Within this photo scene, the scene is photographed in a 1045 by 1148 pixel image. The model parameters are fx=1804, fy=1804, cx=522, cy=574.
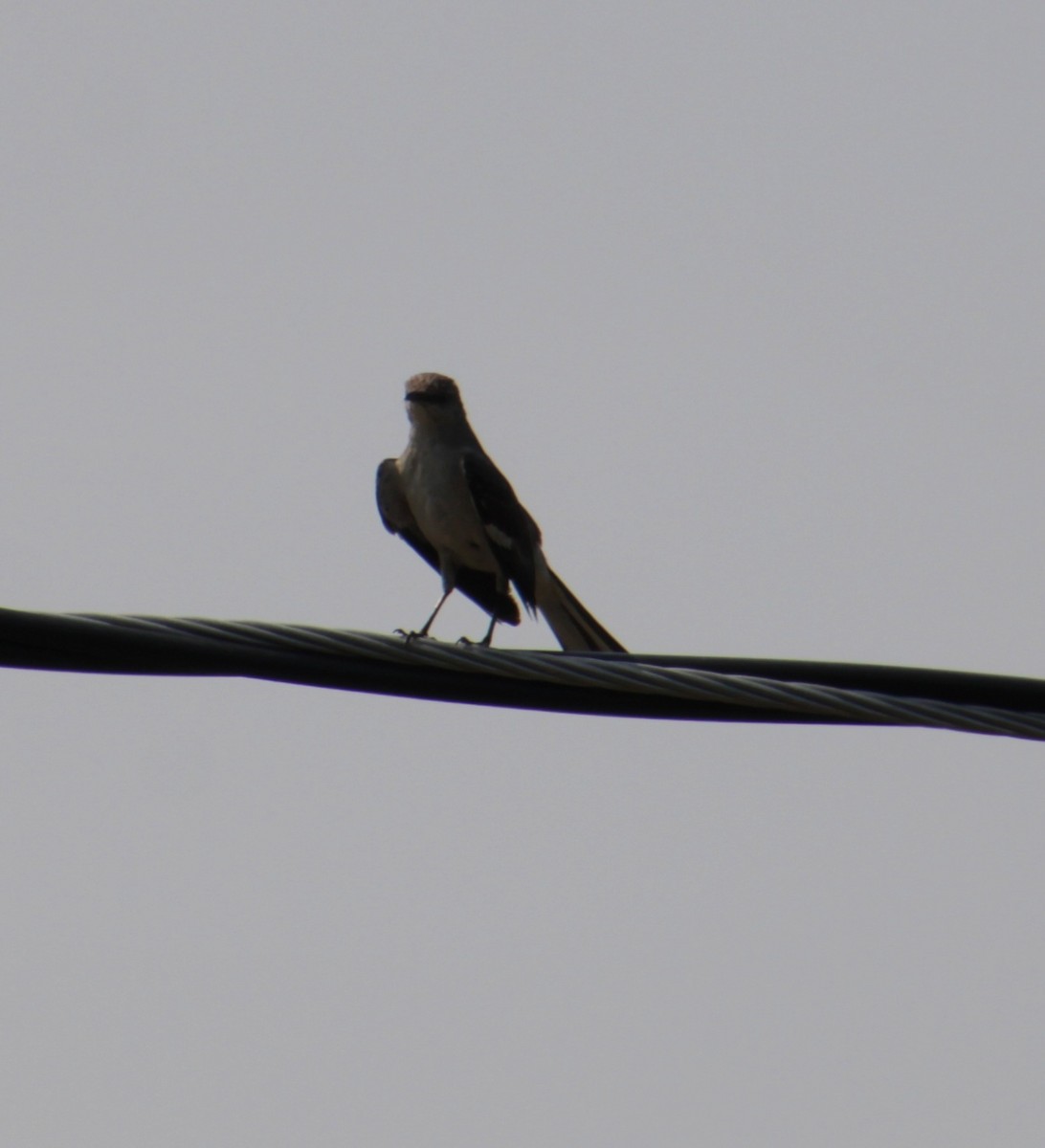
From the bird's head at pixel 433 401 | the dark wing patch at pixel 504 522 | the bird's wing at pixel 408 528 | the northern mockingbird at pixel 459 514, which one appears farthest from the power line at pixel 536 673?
the bird's head at pixel 433 401

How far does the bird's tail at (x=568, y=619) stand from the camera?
7629 mm

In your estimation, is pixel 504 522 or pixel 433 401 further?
pixel 433 401

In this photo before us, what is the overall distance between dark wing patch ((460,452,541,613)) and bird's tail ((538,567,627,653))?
0.11 metres

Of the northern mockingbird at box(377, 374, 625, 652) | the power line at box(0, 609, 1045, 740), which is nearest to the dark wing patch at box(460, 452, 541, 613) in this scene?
the northern mockingbird at box(377, 374, 625, 652)

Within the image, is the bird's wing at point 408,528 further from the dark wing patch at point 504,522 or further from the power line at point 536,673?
the power line at point 536,673

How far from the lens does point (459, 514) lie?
8586 mm

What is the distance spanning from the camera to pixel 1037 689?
14.1 feet

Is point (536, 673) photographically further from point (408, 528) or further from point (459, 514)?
point (408, 528)

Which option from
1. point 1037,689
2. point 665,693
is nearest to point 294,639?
point 665,693

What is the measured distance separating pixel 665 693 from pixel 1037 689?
0.88m

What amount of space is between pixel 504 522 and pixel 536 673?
415 centimetres

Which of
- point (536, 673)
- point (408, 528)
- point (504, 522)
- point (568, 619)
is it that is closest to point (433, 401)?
point (408, 528)

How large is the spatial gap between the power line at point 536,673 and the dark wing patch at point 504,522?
12.1ft

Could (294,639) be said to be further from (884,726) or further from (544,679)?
(884,726)
